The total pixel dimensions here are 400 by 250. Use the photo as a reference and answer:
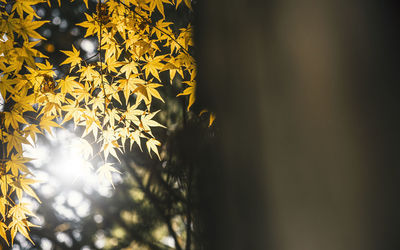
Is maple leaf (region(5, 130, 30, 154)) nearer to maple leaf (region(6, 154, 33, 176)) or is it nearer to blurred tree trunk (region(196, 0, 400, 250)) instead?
maple leaf (region(6, 154, 33, 176))

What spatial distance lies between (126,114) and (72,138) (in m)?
1.54

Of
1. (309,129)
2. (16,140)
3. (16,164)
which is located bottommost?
(16,164)

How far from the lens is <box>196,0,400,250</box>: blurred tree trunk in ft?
0.63

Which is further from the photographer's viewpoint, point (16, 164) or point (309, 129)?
point (16, 164)

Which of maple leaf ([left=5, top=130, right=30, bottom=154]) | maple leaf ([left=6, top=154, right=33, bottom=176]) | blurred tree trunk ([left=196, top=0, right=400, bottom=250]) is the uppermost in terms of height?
blurred tree trunk ([left=196, top=0, right=400, bottom=250])

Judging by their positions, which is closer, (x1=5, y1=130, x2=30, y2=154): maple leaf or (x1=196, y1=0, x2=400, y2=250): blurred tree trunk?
(x1=196, y1=0, x2=400, y2=250): blurred tree trunk

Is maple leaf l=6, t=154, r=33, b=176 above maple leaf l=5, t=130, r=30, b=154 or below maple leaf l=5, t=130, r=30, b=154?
below

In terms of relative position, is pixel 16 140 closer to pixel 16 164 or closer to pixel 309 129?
pixel 16 164

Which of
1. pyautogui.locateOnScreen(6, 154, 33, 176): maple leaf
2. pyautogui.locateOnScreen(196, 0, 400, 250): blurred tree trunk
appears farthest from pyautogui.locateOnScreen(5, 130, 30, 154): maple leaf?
pyautogui.locateOnScreen(196, 0, 400, 250): blurred tree trunk

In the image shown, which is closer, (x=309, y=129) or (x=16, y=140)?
(x=309, y=129)

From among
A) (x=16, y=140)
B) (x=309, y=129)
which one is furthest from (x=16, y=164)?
(x=309, y=129)

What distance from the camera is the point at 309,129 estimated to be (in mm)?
215

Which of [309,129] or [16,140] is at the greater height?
[309,129]

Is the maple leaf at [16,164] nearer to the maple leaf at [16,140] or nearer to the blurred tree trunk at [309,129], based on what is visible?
the maple leaf at [16,140]
